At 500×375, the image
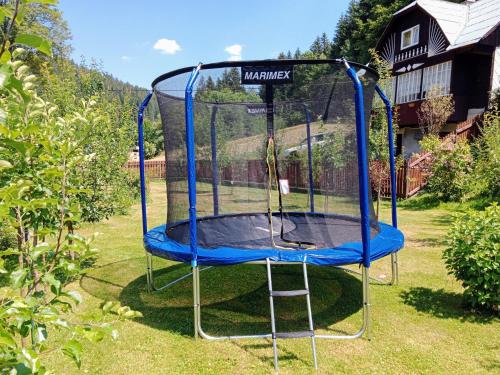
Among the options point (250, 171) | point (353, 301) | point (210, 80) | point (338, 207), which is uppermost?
point (210, 80)

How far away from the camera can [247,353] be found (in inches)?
115

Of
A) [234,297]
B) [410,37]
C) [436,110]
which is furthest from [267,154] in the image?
[410,37]

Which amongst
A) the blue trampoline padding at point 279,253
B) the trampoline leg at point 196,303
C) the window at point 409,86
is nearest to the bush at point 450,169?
the window at point 409,86

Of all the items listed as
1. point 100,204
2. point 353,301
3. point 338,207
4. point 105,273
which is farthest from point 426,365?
point 100,204

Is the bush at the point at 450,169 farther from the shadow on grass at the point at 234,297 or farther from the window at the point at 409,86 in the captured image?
the window at the point at 409,86

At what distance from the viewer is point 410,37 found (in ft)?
57.7

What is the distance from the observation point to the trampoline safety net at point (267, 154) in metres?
3.68

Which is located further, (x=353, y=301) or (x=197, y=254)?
(x=353, y=301)

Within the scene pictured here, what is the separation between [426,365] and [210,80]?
3077mm

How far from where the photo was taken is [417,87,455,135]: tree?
13.4 meters

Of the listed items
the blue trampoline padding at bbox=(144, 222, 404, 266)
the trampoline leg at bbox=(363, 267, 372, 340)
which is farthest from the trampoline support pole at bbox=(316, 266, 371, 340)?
the blue trampoline padding at bbox=(144, 222, 404, 266)

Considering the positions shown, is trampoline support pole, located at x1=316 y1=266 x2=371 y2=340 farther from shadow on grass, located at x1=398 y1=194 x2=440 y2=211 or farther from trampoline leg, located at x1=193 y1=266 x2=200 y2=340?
shadow on grass, located at x1=398 y1=194 x2=440 y2=211

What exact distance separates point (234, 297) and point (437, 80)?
1478 centimetres

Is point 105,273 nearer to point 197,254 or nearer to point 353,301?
point 197,254
